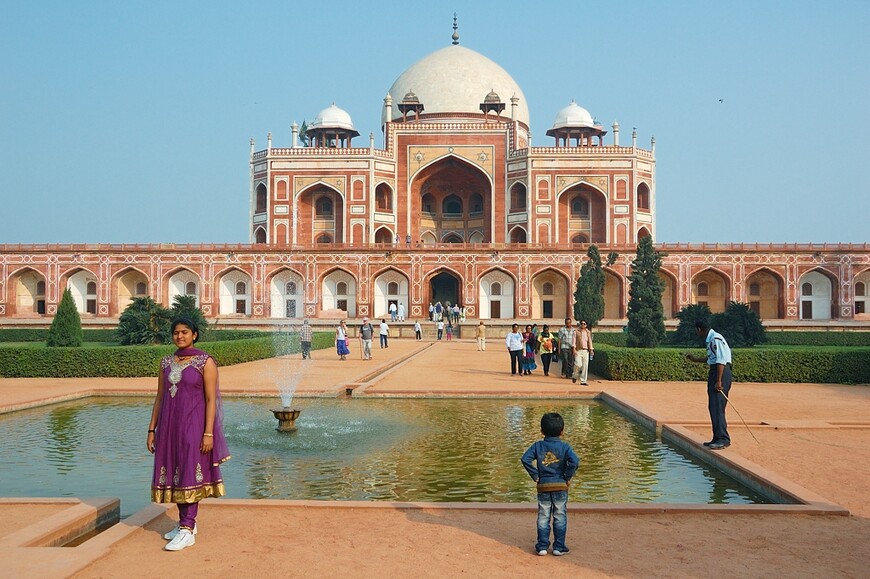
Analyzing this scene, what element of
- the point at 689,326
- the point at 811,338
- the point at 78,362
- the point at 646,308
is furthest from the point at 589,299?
the point at 78,362

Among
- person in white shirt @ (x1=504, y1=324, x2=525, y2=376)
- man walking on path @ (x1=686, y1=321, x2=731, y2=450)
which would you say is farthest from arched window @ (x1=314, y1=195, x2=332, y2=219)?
man walking on path @ (x1=686, y1=321, x2=731, y2=450)

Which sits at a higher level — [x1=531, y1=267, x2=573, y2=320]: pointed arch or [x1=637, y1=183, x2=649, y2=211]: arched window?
[x1=637, y1=183, x2=649, y2=211]: arched window

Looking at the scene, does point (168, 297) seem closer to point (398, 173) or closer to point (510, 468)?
point (398, 173)

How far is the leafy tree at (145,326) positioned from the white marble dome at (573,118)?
91.1 ft

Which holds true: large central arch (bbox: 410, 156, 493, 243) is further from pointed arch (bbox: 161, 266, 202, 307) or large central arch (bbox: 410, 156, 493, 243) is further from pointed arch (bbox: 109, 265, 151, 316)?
pointed arch (bbox: 109, 265, 151, 316)

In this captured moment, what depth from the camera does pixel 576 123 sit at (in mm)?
39969

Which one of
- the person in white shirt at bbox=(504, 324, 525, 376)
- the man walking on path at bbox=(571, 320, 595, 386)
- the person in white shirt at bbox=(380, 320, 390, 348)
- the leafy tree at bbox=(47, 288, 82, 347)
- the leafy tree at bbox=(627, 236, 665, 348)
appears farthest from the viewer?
the person in white shirt at bbox=(380, 320, 390, 348)

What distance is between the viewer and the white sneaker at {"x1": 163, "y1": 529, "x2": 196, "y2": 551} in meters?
3.96

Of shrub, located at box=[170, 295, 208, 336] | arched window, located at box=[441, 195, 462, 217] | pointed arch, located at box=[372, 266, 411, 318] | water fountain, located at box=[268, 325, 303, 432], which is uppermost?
arched window, located at box=[441, 195, 462, 217]

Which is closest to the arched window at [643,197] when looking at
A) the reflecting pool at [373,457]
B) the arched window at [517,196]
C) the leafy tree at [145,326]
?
the arched window at [517,196]

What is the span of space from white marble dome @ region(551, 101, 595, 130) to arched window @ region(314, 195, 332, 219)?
39.8 ft

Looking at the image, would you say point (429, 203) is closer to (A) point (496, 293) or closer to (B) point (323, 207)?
(B) point (323, 207)

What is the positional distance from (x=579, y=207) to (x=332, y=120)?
1319 centimetres

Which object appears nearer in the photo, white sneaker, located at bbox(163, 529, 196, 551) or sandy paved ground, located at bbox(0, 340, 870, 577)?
sandy paved ground, located at bbox(0, 340, 870, 577)
